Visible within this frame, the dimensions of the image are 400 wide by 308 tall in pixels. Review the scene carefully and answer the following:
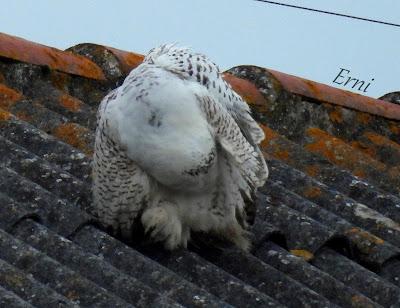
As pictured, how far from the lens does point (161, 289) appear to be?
234 inches

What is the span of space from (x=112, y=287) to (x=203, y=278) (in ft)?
1.77

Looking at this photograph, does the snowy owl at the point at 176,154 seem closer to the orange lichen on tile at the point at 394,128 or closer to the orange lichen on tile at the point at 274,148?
the orange lichen on tile at the point at 274,148

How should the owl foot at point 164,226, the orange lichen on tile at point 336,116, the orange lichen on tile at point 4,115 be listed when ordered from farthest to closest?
the orange lichen on tile at point 336,116 → the orange lichen on tile at point 4,115 → the owl foot at point 164,226

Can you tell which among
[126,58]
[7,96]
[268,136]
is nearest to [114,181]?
[7,96]

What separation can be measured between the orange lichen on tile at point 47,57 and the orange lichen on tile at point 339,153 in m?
0.96

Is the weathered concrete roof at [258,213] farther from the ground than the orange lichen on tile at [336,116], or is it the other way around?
the weathered concrete roof at [258,213]

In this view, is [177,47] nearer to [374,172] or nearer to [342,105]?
[374,172]

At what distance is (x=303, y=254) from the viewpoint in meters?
6.73

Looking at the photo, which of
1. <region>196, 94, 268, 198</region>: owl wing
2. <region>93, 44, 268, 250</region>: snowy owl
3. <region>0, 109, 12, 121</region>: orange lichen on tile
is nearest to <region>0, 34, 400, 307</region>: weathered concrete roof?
<region>0, 109, 12, 121</region>: orange lichen on tile

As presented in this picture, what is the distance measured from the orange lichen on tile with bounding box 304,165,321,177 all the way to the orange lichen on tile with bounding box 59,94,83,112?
37.6 inches

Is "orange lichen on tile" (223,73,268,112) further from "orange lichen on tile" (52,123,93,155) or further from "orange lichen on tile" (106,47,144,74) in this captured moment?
"orange lichen on tile" (52,123,93,155)

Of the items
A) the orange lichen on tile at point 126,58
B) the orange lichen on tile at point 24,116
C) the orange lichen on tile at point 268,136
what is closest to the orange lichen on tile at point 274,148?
the orange lichen on tile at point 268,136

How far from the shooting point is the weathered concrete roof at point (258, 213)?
19.3 feet

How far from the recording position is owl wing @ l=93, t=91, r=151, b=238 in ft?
20.9
